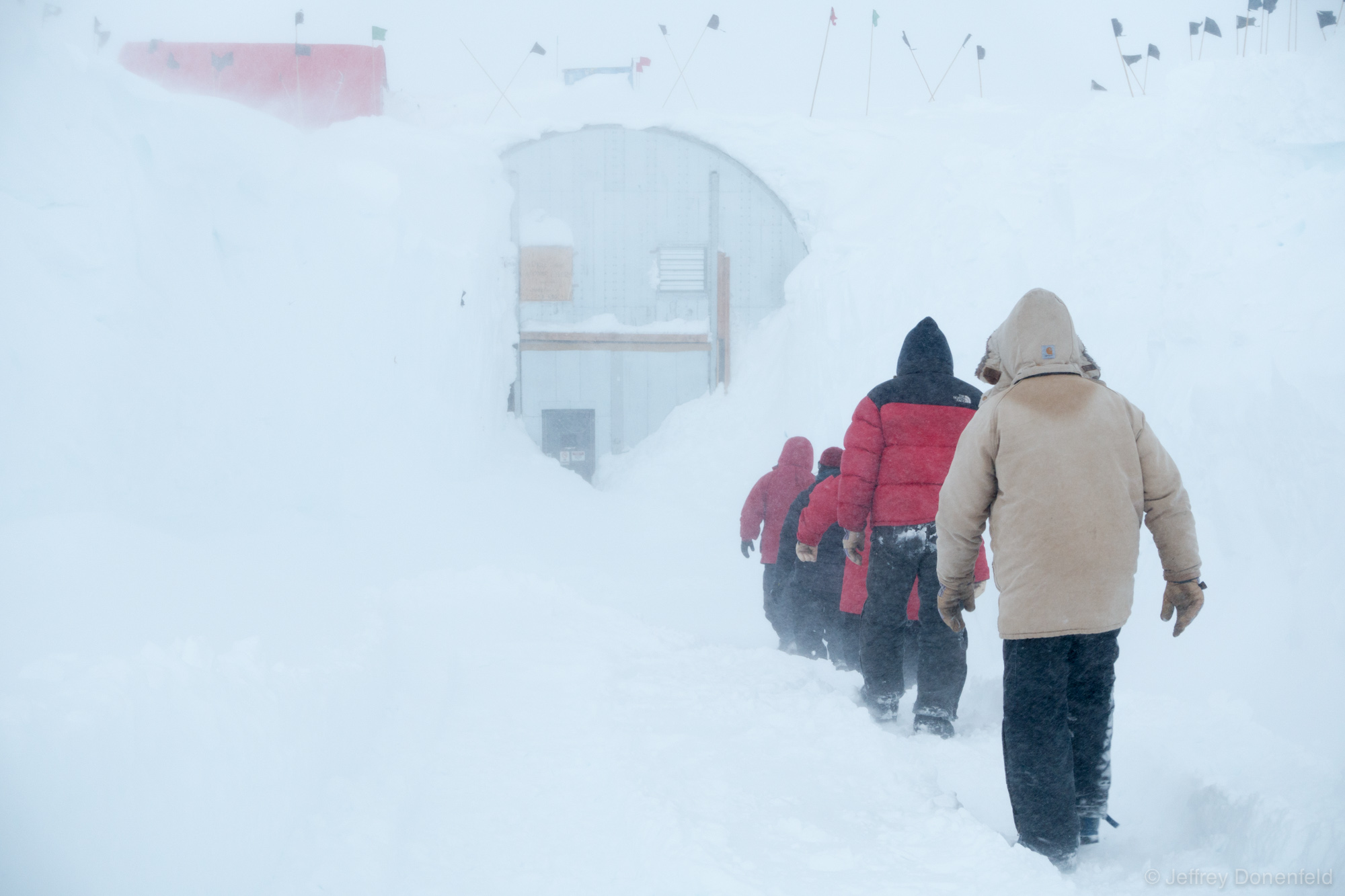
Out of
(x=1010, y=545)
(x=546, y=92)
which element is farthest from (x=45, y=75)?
(x=546, y=92)

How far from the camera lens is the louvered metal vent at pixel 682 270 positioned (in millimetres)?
13617

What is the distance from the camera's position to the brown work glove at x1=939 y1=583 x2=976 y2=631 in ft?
8.64

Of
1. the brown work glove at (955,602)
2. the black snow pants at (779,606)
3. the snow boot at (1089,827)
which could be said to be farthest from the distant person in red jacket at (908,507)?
the black snow pants at (779,606)

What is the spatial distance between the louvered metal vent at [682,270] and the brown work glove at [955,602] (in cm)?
1132

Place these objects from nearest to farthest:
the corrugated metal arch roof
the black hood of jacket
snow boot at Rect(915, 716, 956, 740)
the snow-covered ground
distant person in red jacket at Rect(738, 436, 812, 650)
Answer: the snow-covered ground < snow boot at Rect(915, 716, 956, 740) < the black hood of jacket < distant person in red jacket at Rect(738, 436, 812, 650) < the corrugated metal arch roof

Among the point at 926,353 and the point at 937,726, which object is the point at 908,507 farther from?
the point at 937,726

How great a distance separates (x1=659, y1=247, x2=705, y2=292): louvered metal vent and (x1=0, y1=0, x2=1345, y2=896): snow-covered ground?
502 cm

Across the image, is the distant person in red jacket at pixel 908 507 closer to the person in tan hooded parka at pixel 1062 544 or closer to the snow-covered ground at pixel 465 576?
the snow-covered ground at pixel 465 576

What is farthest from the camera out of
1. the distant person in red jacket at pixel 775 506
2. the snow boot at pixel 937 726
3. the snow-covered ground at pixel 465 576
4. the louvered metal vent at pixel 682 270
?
the louvered metal vent at pixel 682 270

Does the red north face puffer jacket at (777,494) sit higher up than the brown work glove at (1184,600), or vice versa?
the brown work glove at (1184,600)

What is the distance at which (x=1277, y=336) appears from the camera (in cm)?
471

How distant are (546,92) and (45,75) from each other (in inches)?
537

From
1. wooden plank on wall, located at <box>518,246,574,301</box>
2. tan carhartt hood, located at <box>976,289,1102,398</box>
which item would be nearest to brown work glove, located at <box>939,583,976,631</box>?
tan carhartt hood, located at <box>976,289,1102,398</box>

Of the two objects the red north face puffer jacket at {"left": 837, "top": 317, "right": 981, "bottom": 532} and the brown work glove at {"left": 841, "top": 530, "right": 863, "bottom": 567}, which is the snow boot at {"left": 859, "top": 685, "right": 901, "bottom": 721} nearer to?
the brown work glove at {"left": 841, "top": 530, "right": 863, "bottom": 567}
